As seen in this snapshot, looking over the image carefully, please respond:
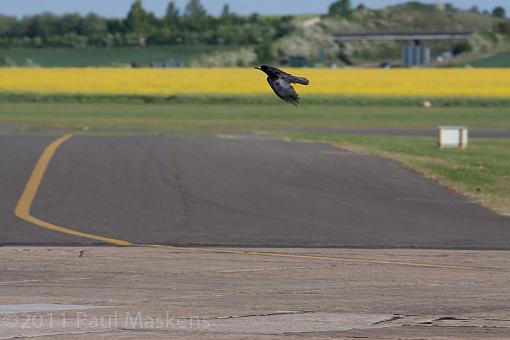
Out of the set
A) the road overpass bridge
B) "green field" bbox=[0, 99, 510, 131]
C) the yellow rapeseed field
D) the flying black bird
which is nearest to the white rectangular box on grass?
"green field" bbox=[0, 99, 510, 131]

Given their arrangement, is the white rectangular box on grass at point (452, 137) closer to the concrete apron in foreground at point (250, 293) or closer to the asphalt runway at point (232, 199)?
the asphalt runway at point (232, 199)

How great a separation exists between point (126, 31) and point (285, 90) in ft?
408

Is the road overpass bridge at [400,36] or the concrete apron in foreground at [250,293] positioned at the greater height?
the road overpass bridge at [400,36]

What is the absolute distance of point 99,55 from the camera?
101438mm

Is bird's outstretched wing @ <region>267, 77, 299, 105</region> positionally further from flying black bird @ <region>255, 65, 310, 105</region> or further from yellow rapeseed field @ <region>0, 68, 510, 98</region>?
yellow rapeseed field @ <region>0, 68, 510, 98</region>

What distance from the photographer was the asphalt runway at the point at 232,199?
23.9 meters

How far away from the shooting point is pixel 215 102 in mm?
77125

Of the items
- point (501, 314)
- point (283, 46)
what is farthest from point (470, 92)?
point (501, 314)

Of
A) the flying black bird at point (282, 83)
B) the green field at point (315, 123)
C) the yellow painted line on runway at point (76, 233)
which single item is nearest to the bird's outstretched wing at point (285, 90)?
the flying black bird at point (282, 83)

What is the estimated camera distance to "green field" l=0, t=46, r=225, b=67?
9769 centimetres

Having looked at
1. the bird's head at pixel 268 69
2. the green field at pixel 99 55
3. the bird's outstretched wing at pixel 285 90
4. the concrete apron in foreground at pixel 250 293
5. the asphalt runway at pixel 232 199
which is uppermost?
the bird's head at pixel 268 69

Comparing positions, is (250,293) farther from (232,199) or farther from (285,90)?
(232,199)

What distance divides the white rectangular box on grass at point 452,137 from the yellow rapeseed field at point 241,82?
30917mm

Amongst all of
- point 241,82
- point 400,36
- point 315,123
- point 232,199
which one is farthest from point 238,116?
point 400,36
